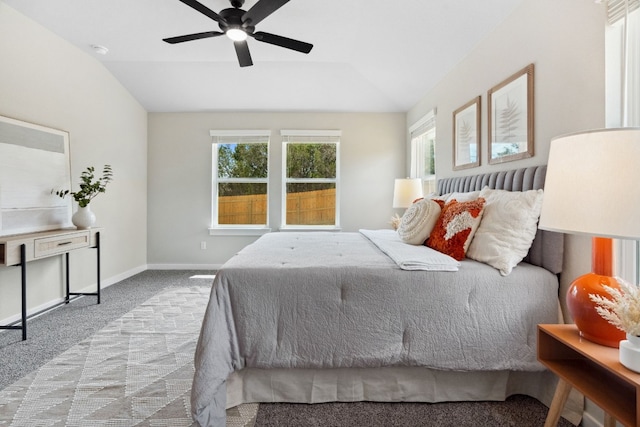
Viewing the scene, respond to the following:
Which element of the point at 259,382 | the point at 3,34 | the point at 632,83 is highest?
the point at 3,34

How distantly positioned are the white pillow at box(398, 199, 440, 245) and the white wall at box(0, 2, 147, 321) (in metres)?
3.30

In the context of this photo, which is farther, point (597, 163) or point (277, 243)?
point (277, 243)

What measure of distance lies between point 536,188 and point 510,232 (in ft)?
1.07

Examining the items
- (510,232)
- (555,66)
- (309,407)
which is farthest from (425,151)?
(309,407)

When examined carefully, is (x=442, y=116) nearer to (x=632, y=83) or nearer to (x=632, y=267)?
(x=632, y=83)

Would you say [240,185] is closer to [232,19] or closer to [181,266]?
[181,266]

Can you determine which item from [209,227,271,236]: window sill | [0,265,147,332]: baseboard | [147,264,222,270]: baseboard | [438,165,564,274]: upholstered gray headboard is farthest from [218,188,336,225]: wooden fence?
[438,165,564,274]: upholstered gray headboard

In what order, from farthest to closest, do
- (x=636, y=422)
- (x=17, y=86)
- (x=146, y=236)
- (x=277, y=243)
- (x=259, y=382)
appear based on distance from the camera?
(x=146, y=236) → (x=17, y=86) → (x=277, y=243) → (x=259, y=382) → (x=636, y=422)

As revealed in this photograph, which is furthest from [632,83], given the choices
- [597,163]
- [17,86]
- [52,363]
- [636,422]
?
[17,86]

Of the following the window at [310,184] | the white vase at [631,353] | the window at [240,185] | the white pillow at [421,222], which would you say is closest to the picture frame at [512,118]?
the white pillow at [421,222]

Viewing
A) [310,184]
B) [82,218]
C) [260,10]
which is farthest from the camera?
[310,184]

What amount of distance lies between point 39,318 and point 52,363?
1.09m

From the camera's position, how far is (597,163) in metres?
0.98

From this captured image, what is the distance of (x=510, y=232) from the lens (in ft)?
5.57
